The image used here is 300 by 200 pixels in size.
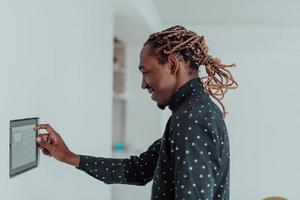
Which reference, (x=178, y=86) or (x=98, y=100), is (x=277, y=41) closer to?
(x=98, y=100)

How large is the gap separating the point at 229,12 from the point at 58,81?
5.90 ft

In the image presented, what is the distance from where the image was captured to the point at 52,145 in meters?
1.32

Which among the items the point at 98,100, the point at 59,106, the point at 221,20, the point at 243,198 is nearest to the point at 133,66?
the point at 221,20

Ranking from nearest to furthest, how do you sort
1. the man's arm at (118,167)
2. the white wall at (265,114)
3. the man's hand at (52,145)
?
the man's hand at (52,145), the man's arm at (118,167), the white wall at (265,114)

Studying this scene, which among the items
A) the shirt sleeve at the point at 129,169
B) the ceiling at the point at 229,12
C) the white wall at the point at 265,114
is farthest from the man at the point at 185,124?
the white wall at the point at 265,114

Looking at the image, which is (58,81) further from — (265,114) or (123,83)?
(123,83)

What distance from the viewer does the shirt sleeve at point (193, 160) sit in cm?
105

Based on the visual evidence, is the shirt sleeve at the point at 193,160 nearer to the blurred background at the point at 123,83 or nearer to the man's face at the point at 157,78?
the man's face at the point at 157,78

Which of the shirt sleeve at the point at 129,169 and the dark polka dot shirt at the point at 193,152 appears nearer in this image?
the dark polka dot shirt at the point at 193,152

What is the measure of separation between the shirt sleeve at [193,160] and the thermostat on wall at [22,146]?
1.33 feet

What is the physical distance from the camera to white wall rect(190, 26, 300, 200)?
10.8 ft

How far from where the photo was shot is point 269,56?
11.0 feet

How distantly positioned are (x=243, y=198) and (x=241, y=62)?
106 centimetres

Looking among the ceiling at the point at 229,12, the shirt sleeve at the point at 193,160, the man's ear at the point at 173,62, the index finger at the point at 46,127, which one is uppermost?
the ceiling at the point at 229,12
